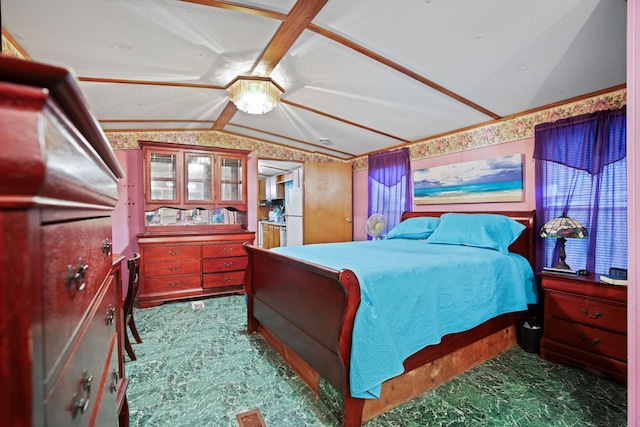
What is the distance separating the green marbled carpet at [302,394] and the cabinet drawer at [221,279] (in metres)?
1.34

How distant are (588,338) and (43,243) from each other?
120 inches

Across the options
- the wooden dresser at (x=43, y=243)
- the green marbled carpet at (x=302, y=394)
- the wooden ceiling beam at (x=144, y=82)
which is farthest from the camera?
the wooden ceiling beam at (x=144, y=82)

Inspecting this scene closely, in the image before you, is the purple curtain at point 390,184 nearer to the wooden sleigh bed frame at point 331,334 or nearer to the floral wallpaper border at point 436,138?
the floral wallpaper border at point 436,138

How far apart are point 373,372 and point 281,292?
99 centimetres

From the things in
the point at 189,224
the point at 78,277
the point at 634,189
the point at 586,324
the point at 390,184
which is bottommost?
the point at 586,324

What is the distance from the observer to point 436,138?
400 cm

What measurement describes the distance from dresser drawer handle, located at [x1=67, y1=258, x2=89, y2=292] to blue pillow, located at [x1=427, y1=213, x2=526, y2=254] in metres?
2.95

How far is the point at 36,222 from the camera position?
394 millimetres

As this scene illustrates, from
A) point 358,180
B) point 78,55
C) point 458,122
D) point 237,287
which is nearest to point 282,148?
point 358,180

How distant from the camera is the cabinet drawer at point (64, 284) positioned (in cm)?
43

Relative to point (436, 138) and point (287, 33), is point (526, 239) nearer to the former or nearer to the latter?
point (436, 138)

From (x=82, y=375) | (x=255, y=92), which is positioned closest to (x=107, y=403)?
(x=82, y=375)

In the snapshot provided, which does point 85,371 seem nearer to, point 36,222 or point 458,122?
point 36,222

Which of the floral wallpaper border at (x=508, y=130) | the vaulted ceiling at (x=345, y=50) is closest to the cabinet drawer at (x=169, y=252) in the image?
the vaulted ceiling at (x=345, y=50)
